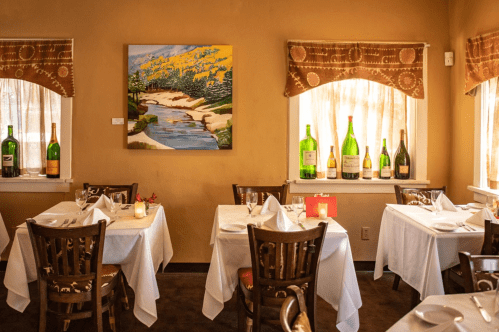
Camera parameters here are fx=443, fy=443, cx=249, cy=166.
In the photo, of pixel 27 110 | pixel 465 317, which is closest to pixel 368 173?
pixel 465 317

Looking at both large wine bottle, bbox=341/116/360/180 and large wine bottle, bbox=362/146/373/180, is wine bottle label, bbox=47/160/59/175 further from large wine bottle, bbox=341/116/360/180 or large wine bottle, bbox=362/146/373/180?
large wine bottle, bbox=362/146/373/180

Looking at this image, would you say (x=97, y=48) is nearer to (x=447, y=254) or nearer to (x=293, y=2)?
(x=293, y=2)

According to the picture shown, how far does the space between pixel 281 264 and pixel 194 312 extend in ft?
3.69

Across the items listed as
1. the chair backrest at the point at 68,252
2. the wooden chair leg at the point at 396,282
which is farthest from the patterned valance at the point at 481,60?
the chair backrest at the point at 68,252

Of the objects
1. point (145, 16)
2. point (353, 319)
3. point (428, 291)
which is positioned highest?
point (145, 16)

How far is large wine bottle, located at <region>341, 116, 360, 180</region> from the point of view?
3869 millimetres

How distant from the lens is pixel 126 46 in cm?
382

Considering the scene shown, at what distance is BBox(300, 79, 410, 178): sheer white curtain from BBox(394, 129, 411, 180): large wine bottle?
0.26 ft

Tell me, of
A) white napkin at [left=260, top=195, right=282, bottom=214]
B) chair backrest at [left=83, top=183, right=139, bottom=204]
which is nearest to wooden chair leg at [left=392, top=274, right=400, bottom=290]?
white napkin at [left=260, top=195, right=282, bottom=214]

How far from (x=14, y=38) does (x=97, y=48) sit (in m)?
0.71

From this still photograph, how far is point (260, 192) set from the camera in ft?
11.4

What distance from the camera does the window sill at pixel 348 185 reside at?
12.7ft

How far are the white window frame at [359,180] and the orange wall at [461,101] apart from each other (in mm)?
241

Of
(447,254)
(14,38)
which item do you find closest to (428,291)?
(447,254)
